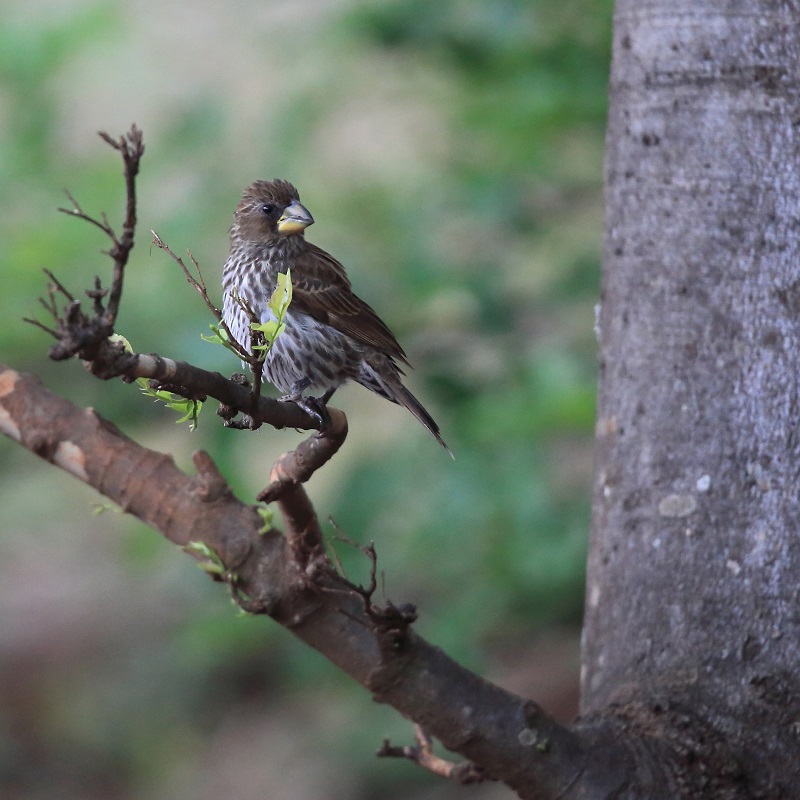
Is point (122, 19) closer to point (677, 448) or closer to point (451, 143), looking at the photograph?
point (451, 143)

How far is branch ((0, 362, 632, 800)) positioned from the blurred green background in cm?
109

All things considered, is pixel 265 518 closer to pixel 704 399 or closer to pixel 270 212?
pixel 270 212

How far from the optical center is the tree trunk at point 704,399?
7.58 feet

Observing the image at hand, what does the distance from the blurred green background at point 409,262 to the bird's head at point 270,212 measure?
29.3 inches

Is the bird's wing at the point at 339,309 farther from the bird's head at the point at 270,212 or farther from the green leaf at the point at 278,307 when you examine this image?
the green leaf at the point at 278,307

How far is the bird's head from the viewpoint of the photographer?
2.63 metres

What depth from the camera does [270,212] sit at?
9.10 ft

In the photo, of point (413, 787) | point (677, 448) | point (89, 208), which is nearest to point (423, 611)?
point (413, 787)

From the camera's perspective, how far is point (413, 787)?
6.00 m

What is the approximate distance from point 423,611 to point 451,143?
81.2 inches

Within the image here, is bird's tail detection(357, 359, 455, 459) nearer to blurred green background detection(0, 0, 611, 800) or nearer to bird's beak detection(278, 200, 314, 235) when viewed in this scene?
bird's beak detection(278, 200, 314, 235)

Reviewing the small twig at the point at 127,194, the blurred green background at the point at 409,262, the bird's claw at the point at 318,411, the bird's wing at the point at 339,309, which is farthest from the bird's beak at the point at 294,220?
the small twig at the point at 127,194

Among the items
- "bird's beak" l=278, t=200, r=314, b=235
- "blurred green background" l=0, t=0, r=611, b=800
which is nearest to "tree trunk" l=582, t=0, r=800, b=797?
"bird's beak" l=278, t=200, r=314, b=235

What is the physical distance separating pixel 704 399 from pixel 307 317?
0.89m
